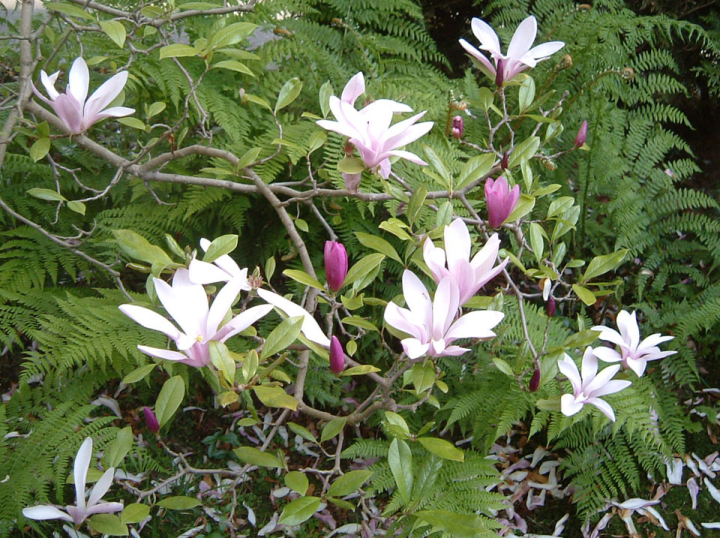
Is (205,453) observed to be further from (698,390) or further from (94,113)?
(698,390)

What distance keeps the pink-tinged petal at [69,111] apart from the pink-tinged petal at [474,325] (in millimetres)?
689

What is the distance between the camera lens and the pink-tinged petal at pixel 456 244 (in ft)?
2.41

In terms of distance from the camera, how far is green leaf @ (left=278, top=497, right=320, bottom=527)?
79 cm

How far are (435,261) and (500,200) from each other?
A: 216 mm

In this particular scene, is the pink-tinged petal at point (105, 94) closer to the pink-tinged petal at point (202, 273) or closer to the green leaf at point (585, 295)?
the pink-tinged petal at point (202, 273)

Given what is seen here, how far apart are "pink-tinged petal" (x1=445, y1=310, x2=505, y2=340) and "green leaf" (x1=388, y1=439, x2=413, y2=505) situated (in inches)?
8.1

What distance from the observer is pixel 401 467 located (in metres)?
0.80

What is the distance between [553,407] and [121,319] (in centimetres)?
112

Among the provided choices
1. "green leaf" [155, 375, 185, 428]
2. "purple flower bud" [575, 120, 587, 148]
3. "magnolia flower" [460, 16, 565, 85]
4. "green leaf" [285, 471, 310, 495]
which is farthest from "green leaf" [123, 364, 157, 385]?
"purple flower bud" [575, 120, 587, 148]

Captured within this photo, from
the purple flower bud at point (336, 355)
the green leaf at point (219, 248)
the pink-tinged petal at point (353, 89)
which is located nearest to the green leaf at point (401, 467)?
the purple flower bud at point (336, 355)

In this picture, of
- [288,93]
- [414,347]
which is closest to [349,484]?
[414,347]

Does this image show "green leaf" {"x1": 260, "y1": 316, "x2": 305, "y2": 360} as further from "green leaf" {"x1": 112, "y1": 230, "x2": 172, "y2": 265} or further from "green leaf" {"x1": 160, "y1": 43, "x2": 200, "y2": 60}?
"green leaf" {"x1": 160, "y1": 43, "x2": 200, "y2": 60}

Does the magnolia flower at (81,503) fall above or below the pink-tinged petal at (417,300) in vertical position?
Result: below

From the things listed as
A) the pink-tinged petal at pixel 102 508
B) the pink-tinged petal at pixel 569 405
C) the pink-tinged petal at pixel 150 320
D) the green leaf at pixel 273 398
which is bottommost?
the pink-tinged petal at pixel 102 508
